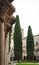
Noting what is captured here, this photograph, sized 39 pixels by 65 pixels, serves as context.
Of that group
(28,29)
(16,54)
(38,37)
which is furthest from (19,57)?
→ (38,37)

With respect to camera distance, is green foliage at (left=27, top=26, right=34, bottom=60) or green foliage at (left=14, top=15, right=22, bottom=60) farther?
green foliage at (left=27, top=26, right=34, bottom=60)

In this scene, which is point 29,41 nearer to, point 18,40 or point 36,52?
point 18,40

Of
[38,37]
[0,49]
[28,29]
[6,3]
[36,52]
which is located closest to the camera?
[6,3]

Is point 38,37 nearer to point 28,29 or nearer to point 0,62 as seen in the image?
point 28,29

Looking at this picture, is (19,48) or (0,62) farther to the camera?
(19,48)

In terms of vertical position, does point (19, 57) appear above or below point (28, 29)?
below

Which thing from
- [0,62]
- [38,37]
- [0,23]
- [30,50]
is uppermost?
[38,37]

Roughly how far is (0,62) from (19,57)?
1843 inches

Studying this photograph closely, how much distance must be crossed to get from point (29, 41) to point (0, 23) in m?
49.1

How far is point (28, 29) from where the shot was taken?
2206 inches

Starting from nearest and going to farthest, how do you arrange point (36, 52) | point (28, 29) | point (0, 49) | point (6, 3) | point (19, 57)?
1. point (6, 3)
2. point (0, 49)
3. point (19, 57)
4. point (28, 29)
5. point (36, 52)

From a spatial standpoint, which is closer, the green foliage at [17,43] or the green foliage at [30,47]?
the green foliage at [17,43]

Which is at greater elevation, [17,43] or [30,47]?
[17,43]

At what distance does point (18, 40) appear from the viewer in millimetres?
54656
